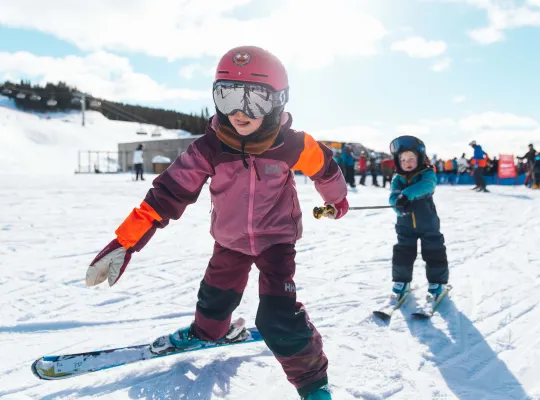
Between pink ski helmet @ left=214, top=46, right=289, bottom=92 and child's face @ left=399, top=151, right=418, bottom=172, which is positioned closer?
pink ski helmet @ left=214, top=46, right=289, bottom=92

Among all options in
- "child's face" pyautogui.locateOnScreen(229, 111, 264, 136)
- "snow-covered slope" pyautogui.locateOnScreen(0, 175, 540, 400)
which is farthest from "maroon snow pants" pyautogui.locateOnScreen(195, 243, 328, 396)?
"child's face" pyautogui.locateOnScreen(229, 111, 264, 136)

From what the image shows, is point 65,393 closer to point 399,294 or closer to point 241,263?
point 241,263

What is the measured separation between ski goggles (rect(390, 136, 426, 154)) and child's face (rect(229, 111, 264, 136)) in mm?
1766

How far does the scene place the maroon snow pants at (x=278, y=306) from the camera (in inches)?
74.4

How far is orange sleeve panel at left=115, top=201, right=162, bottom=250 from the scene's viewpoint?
1898 mm

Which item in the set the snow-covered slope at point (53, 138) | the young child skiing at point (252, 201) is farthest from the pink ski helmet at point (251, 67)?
the snow-covered slope at point (53, 138)

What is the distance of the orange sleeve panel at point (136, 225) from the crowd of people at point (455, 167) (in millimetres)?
7705

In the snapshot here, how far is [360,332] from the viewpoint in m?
2.79

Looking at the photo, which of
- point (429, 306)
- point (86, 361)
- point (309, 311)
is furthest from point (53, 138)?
point (429, 306)

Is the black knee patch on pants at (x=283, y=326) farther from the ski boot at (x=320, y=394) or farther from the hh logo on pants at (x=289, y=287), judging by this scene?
the ski boot at (x=320, y=394)

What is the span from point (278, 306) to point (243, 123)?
923 mm

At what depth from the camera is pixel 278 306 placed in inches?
75.5

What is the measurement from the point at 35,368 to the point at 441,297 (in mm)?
3003

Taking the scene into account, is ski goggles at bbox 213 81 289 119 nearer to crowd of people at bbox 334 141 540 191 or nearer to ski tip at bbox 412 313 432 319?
ski tip at bbox 412 313 432 319
